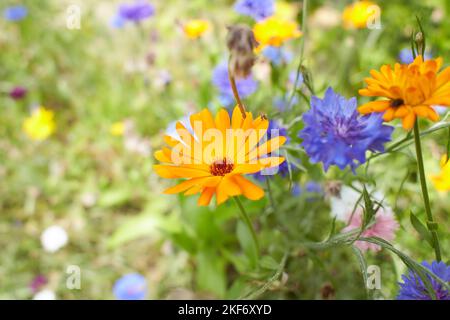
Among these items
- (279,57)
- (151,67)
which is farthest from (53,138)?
(279,57)

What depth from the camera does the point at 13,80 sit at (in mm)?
2070

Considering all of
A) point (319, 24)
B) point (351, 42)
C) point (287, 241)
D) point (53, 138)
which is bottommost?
point (287, 241)

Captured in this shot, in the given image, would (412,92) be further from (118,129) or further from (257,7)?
(118,129)

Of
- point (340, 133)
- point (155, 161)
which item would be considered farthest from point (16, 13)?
point (340, 133)

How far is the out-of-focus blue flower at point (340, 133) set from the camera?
0.73m

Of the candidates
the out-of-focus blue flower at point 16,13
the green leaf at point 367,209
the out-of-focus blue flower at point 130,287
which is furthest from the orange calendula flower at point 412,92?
the out-of-focus blue flower at point 16,13

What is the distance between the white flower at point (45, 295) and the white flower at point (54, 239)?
0.16 metres

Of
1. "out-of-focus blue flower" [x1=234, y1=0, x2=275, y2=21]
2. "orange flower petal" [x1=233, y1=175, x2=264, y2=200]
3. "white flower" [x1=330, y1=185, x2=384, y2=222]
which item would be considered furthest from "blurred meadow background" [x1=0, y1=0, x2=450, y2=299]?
"orange flower petal" [x1=233, y1=175, x2=264, y2=200]

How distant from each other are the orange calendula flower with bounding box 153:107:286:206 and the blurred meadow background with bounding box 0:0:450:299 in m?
0.19

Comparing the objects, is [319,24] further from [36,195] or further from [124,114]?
[36,195]

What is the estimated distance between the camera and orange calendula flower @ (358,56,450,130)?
681 mm

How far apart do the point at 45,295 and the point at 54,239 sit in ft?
0.86

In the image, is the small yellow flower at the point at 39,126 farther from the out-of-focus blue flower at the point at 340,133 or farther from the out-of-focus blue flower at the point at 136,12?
the out-of-focus blue flower at the point at 340,133
